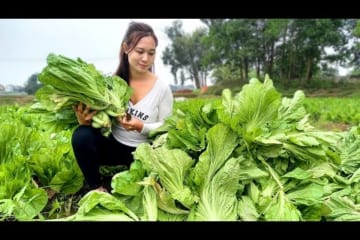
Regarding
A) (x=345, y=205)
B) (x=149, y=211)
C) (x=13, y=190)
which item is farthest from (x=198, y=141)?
(x=13, y=190)

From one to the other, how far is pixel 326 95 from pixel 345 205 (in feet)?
49.3

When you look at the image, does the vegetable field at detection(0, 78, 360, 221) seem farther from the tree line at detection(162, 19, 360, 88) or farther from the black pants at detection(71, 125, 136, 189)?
the tree line at detection(162, 19, 360, 88)

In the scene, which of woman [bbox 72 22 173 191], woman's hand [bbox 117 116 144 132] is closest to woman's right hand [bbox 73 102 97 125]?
woman [bbox 72 22 173 191]

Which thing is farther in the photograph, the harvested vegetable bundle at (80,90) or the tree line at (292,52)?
the tree line at (292,52)

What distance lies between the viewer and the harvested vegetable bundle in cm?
211

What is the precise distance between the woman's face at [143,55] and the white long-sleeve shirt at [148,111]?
0.14 metres

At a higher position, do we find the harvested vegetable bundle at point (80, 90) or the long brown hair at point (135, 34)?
the long brown hair at point (135, 34)

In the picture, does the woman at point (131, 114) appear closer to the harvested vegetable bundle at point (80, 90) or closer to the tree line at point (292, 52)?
the harvested vegetable bundle at point (80, 90)

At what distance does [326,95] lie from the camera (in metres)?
16.2

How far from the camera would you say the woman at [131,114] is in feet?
7.41

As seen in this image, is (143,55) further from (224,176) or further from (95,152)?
(224,176)

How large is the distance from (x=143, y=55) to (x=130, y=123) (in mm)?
374

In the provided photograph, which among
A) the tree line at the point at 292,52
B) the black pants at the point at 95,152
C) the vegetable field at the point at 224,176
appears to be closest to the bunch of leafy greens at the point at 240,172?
the vegetable field at the point at 224,176

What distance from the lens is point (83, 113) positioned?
223 centimetres
